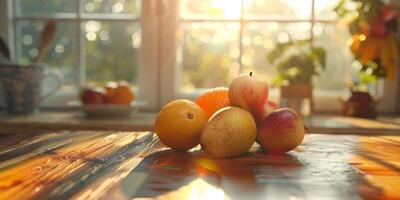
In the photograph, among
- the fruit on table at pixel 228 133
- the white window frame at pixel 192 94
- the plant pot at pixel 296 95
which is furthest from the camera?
the white window frame at pixel 192 94

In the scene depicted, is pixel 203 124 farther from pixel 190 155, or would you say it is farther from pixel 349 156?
pixel 349 156

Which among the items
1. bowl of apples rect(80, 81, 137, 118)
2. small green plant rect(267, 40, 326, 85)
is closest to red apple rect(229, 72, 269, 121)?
bowl of apples rect(80, 81, 137, 118)

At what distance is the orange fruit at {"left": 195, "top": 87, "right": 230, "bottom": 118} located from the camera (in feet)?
2.51

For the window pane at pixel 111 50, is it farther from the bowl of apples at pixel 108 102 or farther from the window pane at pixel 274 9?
the window pane at pixel 274 9

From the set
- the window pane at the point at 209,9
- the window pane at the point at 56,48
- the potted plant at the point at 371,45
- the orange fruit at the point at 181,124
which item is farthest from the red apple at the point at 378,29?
the window pane at the point at 56,48

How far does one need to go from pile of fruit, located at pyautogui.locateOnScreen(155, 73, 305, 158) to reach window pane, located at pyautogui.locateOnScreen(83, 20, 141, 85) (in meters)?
1.35

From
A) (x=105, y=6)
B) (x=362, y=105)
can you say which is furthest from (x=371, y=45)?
(x=105, y=6)

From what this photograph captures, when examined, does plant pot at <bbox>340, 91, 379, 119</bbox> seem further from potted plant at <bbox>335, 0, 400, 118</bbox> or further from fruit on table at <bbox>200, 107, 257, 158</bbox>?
fruit on table at <bbox>200, 107, 257, 158</bbox>

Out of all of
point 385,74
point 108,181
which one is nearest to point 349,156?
point 108,181

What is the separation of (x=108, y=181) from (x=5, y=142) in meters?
0.40

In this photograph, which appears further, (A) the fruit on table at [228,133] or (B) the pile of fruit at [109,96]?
(B) the pile of fruit at [109,96]

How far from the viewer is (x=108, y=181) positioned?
1.63ft

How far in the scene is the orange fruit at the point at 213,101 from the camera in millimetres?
764

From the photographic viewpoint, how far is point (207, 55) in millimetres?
2018
